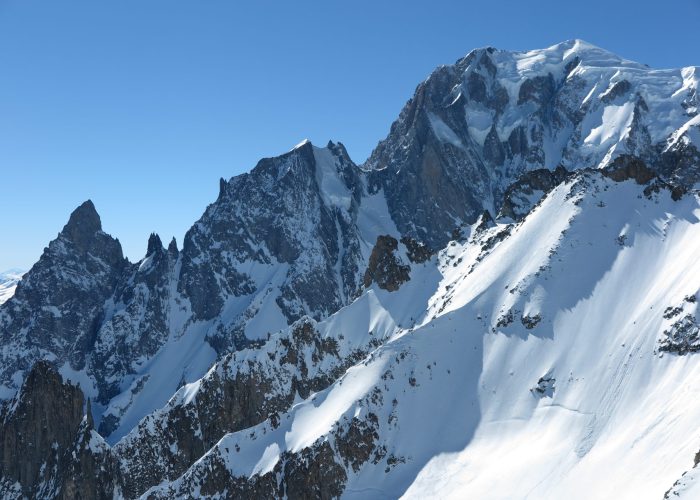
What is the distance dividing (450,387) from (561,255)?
121ft

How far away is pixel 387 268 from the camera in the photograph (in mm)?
184000

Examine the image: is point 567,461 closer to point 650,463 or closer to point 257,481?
point 650,463

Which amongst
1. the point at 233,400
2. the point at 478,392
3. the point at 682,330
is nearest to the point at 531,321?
the point at 478,392

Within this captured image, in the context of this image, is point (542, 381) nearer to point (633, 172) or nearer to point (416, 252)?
point (633, 172)

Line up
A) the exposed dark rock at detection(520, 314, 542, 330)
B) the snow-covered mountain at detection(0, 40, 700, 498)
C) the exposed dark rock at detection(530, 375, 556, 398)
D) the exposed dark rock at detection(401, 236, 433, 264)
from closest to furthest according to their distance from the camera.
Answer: the snow-covered mountain at detection(0, 40, 700, 498) → the exposed dark rock at detection(530, 375, 556, 398) → the exposed dark rock at detection(520, 314, 542, 330) → the exposed dark rock at detection(401, 236, 433, 264)

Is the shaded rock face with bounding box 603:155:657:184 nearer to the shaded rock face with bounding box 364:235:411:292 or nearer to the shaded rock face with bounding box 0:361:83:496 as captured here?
the shaded rock face with bounding box 364:235:411:292

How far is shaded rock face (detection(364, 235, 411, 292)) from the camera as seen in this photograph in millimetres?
181125

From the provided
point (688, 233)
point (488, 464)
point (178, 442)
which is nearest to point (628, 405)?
point (488, 464)

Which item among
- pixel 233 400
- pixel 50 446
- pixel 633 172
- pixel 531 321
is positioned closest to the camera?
pixel 531 321

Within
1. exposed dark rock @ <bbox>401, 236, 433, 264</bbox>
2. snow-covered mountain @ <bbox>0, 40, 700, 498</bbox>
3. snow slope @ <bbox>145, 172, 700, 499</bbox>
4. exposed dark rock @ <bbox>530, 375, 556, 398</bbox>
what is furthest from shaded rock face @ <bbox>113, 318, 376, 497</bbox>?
exposed dark rock @ <bbox>530, 375, 556, 398</bbox>

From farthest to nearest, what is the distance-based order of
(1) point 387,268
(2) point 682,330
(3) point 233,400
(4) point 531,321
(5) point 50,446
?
(1) point 387,268
(3) point 233,400
(5) point 50,446
(4) point 531,321
(2) point 682,330

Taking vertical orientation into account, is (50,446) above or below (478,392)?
above

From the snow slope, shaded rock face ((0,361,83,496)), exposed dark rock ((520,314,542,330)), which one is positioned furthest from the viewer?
shaded rock face ((0,361,83,496))

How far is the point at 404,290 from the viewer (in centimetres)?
17800
